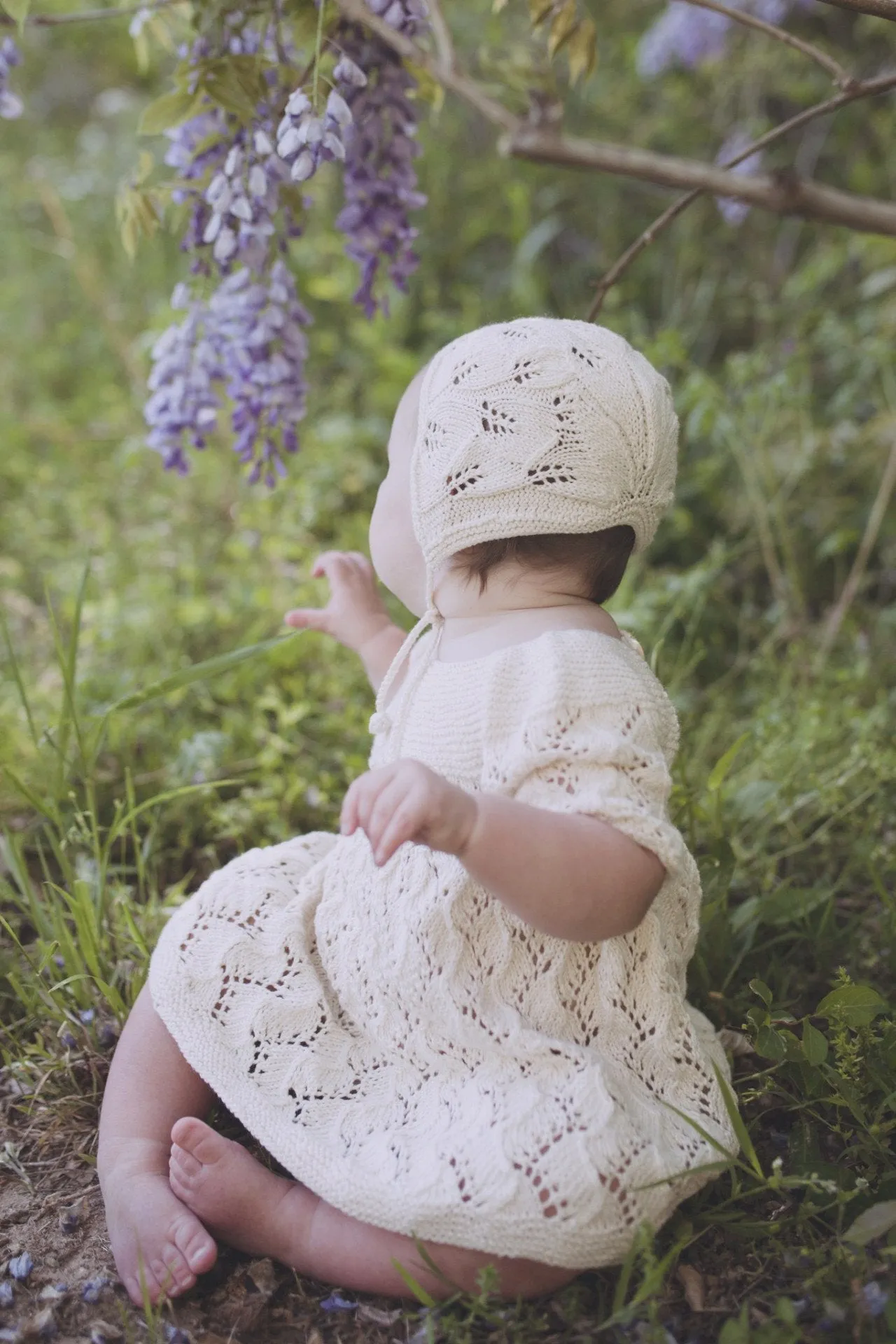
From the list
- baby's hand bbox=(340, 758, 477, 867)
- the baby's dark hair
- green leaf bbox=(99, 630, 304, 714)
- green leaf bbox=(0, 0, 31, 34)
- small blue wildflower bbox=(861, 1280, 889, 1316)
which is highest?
green leaf bbox=(0, 0, 31, 34)

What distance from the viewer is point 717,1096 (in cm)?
150

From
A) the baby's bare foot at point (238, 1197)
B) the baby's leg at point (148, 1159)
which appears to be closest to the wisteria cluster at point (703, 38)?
the baby's leg at point (148, 1159)

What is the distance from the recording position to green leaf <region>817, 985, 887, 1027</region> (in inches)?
61.7

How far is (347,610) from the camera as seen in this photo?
198 cm

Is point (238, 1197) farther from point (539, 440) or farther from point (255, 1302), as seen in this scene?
point (539, 440)

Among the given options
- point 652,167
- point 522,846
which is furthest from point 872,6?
point 522,846

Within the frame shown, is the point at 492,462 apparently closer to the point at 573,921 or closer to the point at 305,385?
the point at 573,921

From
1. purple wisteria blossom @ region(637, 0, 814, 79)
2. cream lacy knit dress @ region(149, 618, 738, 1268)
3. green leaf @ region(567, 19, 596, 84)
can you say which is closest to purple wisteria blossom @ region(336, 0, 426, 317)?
green leaf @ region(567, 19, 596, 84)

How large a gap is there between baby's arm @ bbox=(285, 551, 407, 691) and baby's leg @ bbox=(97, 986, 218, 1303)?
64 centimetres

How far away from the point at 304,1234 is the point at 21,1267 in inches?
14.0

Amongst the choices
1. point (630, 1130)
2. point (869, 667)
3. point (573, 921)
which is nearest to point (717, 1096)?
point (630, 1130)

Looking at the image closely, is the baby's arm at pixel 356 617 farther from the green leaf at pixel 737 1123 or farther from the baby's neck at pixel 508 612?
the green leaf at pixel 737 1123

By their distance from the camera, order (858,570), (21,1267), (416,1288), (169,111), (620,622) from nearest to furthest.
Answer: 1. (416,1288)
2. (21,1267)
3. (169,111)
4. (620,622)
5. (858,570)

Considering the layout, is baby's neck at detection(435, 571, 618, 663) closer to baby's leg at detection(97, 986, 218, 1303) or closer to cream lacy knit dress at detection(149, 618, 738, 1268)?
cream lacy knit dress at detection(149, 618, 738, 1268)
